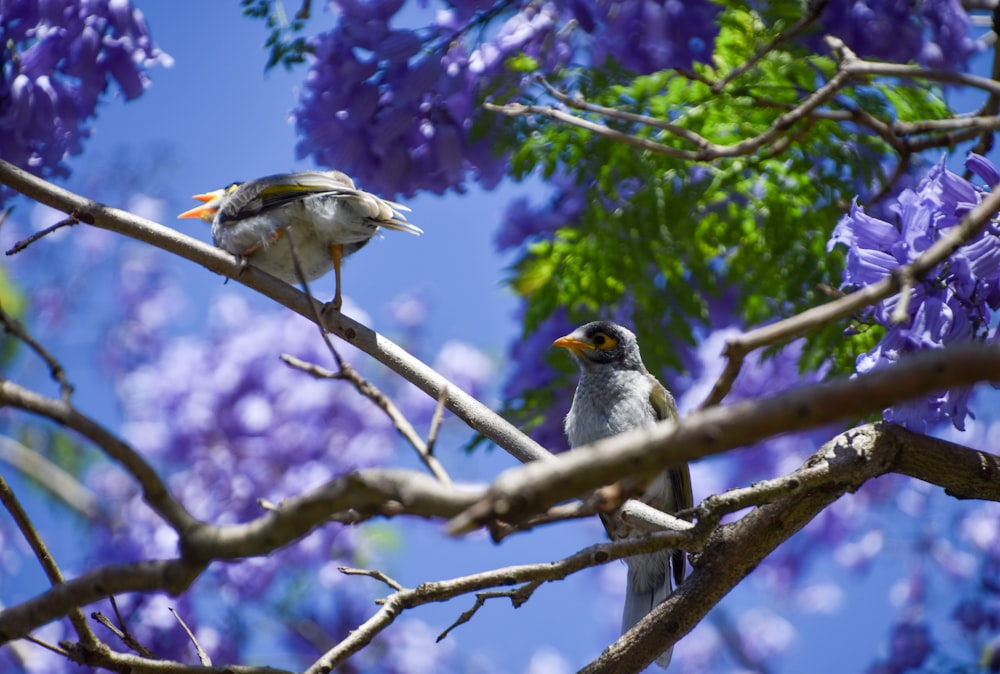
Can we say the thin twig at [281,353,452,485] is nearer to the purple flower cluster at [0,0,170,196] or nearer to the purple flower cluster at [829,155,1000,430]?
the purple flower cluster at [829,155,1000,430]

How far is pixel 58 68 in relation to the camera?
351 cm

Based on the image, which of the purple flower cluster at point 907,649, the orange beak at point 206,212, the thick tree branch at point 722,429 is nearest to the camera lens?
the thick tree branch at point 722,429

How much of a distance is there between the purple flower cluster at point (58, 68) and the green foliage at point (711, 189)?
4.67 ft

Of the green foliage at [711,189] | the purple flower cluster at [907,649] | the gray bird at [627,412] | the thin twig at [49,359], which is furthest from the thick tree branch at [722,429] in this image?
the purple flower cluster at [907,649]

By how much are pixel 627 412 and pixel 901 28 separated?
5.14 ft

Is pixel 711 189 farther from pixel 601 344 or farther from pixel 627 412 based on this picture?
pixel 627 412

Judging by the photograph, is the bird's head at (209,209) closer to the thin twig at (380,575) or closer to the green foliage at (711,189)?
the green foliage at (711,189)

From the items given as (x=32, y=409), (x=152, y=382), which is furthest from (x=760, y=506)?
(x=152, y=382)

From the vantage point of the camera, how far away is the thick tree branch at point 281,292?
2537 millimetres

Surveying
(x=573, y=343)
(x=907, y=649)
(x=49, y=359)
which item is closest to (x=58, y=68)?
(x=573, y=343)

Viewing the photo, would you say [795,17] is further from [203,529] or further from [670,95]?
[203,529]

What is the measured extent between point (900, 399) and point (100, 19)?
124 inches

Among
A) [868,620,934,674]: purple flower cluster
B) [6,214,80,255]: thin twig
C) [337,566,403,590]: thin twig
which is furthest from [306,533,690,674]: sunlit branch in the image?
[868,620,934,674]: purple flower cluster

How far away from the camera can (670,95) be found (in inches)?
140
